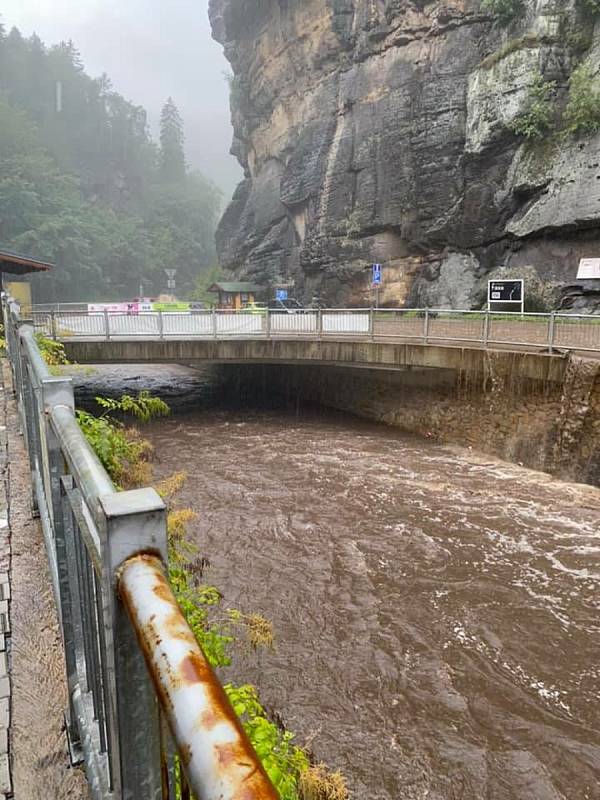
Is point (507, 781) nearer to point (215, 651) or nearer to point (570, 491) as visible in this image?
point (215, 651)

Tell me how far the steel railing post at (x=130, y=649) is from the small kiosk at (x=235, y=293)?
38676mm

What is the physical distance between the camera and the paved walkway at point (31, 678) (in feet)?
6.49

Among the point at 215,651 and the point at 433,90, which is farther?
the point at 433,90

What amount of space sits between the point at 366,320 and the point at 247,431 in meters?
4.78

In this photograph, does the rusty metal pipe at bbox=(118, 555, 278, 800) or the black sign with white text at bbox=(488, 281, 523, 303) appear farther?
the black sign with white text at bbox=(488, 281, 523, 303)

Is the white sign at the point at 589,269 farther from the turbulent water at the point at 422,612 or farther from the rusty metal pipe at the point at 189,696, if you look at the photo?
the rusty metal pipe at the point at 189,696

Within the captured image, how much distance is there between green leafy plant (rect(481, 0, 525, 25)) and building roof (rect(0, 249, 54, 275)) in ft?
74.1

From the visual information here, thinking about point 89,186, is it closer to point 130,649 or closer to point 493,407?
point 493,407

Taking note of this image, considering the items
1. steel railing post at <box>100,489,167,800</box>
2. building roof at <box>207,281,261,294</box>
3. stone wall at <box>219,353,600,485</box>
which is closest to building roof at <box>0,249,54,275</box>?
stone wall at <box>219,353,600,485</box>

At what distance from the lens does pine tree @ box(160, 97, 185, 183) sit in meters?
104

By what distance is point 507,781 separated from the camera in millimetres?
4766

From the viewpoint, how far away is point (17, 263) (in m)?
22.2

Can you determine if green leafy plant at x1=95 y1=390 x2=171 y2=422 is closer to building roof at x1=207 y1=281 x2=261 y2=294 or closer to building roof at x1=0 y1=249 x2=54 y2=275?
building roof at x1=0 y1=249 x2=54 y2=275

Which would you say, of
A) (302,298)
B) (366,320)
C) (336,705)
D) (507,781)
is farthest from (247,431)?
(302,298)
